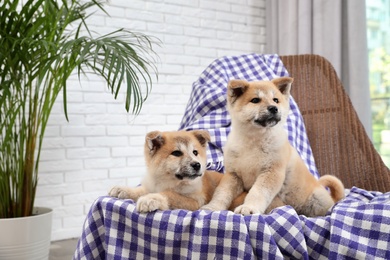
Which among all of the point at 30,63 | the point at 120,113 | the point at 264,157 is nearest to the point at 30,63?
the point at 30,63

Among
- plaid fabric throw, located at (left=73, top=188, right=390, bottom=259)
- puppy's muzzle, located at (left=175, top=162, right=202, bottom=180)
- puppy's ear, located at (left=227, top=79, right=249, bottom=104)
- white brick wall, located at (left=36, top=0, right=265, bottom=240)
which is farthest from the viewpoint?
white brick wall, located at (left=36, top=0, right=265, bottom=240)

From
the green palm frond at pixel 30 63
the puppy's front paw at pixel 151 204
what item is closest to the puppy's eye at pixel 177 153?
the puppy's front paw at pixel 151 204

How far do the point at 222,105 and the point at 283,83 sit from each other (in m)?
0.59

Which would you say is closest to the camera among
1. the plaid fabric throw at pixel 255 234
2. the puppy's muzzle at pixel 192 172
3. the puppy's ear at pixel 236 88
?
the plaid fabric throw at pixel 255 234

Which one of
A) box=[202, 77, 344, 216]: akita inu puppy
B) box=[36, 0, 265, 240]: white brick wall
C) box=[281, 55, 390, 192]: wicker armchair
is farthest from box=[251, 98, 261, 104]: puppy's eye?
box=[36, 0, 265, 240]: white brick wall

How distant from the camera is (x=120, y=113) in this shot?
2.81 m

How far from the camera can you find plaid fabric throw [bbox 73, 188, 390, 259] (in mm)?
843

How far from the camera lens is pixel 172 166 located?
1.03 metres

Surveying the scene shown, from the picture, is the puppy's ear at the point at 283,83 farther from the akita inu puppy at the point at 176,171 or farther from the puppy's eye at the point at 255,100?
the akita inu puppy at the point at 176,171

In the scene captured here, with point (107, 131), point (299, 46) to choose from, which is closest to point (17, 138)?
point (107, 131)

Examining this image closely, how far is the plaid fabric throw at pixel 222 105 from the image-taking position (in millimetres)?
1618

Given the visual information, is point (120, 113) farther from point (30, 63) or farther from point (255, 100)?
point (255, 100)

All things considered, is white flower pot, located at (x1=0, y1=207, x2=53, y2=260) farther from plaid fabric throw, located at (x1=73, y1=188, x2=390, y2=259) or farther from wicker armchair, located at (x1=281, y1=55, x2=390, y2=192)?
wicker armchair, located at (x1=281, y1=55, x2=390, y2=192)

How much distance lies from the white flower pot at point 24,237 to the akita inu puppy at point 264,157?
122 centimetres
